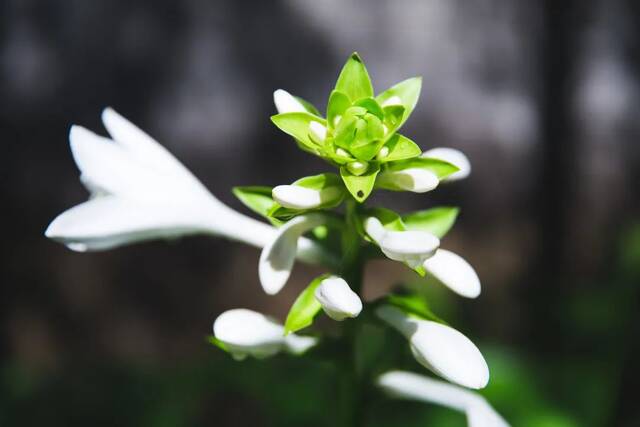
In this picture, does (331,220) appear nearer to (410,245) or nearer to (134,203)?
(410,245)

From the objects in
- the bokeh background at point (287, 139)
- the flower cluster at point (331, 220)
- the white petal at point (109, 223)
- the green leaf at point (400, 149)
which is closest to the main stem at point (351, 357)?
the flower cluster at point (331, 220)

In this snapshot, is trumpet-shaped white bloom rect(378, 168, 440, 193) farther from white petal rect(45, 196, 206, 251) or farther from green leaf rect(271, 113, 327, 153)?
white petal rect(45, 196, 206, 251)

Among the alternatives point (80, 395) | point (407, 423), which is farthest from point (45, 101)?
point (407, 423)

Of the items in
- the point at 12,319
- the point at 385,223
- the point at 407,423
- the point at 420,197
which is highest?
the point at 385,223

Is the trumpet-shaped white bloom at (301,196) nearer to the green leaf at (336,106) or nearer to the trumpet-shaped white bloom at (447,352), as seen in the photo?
the green leaf at (336,106)

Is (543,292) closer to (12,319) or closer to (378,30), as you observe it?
(378,30)

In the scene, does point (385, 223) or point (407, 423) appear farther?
point (407, 423)
